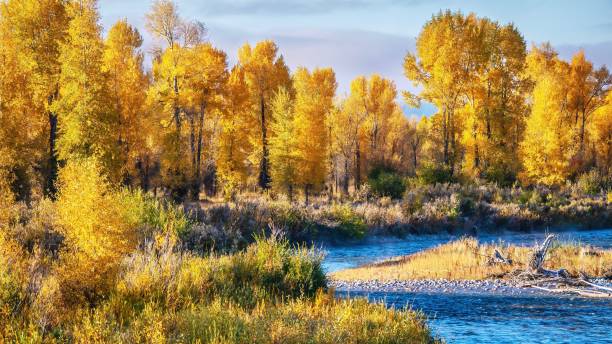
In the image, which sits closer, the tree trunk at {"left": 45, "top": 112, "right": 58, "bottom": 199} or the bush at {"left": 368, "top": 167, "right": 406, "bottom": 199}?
the tree trunk at {"left": 45, "top": 112, "right": 58, "bottom": 199}

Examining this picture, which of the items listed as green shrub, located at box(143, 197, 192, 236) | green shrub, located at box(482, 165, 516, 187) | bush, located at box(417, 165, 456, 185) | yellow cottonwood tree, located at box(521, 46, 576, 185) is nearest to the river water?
green shrub, located at box(143, 197, 192, 236)

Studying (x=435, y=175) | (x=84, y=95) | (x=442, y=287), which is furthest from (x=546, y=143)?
(x=84, y=95)

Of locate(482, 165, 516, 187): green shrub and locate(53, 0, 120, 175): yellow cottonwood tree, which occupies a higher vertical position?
locate(53, 0, 120, 175): yellow cottonwood tree

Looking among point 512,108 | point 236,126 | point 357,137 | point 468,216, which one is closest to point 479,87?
point 512,108

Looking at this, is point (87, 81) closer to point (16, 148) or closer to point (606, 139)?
point (16, 148)

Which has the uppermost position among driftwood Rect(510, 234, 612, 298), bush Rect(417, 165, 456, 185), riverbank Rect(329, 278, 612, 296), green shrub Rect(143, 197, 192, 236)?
bush Rect(417, 165, 456, 185)

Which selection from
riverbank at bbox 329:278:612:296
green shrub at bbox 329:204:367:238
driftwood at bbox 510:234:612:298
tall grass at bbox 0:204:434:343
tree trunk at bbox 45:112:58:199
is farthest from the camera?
tree trunk at bbox 45:112:58:199

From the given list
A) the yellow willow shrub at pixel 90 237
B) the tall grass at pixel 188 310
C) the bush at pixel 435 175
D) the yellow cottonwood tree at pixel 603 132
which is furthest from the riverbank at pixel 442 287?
the yellow cottonwood tree at pixel 603 132

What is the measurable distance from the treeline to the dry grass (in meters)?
12.4

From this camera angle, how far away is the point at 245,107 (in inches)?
1640

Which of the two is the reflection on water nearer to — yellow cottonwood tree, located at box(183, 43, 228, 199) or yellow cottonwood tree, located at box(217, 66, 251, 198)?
yellow cottonwood tree, located at box(183, 43, 228, 199)

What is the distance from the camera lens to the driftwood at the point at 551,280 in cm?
1388

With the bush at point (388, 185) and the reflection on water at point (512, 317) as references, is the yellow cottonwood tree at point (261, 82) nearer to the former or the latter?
the bush at point (388, 185)

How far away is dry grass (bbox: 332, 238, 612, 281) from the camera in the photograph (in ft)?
54.6
